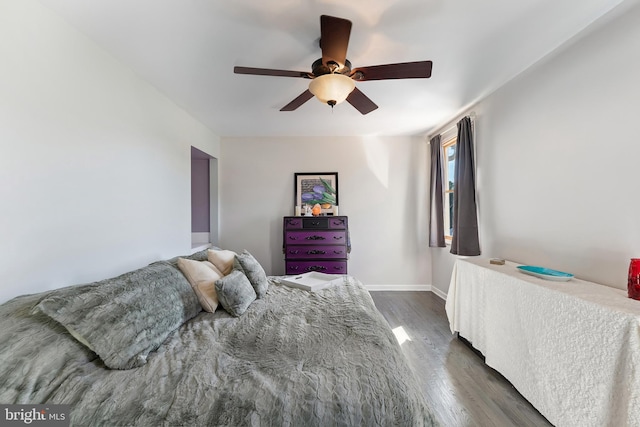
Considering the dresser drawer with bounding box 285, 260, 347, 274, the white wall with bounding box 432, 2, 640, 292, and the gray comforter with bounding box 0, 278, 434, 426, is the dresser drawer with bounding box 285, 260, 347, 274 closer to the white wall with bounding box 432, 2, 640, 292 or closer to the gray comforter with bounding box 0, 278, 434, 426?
the white wall with bounding box 432, 2, 640, 292

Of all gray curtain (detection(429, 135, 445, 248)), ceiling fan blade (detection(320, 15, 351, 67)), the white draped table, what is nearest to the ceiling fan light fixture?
ceiling fan blade (detection(320, 15, 351, 67))

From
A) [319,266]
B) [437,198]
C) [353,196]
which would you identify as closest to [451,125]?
[437,198]

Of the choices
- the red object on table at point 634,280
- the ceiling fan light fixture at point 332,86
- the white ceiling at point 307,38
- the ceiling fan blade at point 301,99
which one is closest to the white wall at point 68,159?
the white ceiling at point 307,38

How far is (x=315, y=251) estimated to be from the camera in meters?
3.66

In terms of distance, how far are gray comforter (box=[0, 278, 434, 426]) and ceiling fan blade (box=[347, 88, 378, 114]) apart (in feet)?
5.60

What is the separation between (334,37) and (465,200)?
7.51 feet

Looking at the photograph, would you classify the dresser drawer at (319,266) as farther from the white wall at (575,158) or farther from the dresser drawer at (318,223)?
the white wall at (575,158)

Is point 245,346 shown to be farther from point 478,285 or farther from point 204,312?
point 478,285

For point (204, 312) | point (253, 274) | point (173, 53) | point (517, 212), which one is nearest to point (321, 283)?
point (253, 274)

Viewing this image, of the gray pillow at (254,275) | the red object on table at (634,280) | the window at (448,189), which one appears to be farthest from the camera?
the window at (448,189)

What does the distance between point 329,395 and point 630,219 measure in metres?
2.00

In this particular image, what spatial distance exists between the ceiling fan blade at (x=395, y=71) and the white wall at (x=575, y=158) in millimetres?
1122

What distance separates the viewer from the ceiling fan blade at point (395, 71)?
5.27ft

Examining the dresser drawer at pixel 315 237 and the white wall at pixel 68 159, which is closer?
the white wall at pixel 68 159
